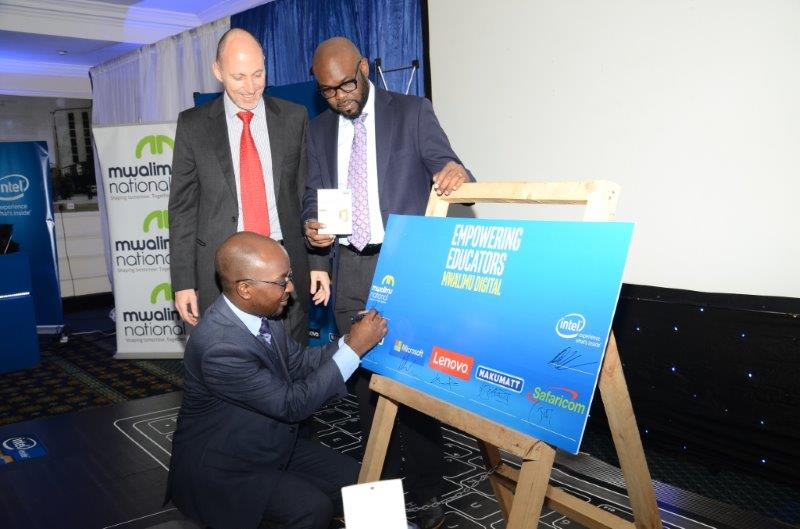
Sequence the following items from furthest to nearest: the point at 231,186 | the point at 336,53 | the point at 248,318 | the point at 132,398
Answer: the point at 132,398
the point at 231,186
the point at 336,53
the point at 248,318

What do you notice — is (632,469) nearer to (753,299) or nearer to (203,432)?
(203,432)

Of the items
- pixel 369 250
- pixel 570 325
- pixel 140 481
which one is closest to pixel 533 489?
pixel 570 325

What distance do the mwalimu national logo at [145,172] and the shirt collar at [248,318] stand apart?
356 centimetres

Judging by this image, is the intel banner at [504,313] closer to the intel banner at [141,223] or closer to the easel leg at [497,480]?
the easel leg at [497,480]

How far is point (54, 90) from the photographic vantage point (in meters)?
8.52

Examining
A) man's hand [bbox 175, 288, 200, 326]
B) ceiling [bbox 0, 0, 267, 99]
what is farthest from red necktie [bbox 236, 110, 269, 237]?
ceiling [bbox 0, 0, 267, 99]

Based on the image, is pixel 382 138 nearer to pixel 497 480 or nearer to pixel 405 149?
pixel 405 149

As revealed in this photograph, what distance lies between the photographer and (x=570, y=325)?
61.2 inches

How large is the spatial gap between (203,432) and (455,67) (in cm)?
267

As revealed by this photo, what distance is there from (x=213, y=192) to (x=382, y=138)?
2.34 ft

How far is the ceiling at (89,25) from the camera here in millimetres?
6223

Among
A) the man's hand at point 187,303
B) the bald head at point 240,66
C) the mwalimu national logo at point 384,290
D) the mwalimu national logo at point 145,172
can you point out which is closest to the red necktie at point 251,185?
the bald head at point 240,66

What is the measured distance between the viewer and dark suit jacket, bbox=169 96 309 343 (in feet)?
8.45
